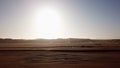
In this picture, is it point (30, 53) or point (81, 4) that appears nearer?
point (30, 53)

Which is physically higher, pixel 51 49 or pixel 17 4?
pixel 17 4

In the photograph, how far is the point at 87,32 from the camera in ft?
3.63

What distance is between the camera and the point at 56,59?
104 centimetres

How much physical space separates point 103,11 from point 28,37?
1.19 feet

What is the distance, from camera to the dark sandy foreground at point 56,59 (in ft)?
3.35

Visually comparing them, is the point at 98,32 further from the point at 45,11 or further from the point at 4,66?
the point at 4,66

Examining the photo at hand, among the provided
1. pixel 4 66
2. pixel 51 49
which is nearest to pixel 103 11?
pixel 51 49

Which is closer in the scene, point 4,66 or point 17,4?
point 4,66

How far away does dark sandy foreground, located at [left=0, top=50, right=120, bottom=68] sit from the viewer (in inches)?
40.3

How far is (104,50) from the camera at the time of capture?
1051mm

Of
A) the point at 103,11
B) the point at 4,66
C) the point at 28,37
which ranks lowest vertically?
the point at 4,66

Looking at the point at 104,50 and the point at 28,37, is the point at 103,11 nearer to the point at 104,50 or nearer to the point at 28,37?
the point at 104,50

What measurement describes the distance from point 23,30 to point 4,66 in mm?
181

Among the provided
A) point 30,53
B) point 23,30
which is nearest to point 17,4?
point 23,30
